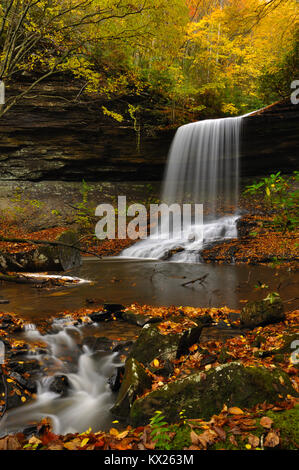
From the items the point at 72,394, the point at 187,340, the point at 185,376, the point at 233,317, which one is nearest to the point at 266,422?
the point at 185,376

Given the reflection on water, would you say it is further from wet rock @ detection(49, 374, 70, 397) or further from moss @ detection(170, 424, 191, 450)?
moss @ detection(170, 424, 191, 450)

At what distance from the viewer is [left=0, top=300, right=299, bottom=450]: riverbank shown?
1880mm

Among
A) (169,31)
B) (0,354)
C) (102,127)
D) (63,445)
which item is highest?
(169,31)

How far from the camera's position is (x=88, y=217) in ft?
51.5

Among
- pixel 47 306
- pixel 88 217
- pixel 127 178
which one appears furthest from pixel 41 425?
pixel 127 178

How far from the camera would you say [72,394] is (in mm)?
3578

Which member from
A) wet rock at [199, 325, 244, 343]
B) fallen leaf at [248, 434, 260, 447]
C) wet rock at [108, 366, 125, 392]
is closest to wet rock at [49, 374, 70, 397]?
wet rock at [108, 366, 125, 392]

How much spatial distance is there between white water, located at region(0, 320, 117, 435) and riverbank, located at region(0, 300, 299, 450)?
0.36ft

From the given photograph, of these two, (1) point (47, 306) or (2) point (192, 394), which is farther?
(1) point (47, 306)

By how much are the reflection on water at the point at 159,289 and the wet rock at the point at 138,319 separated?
1.11m

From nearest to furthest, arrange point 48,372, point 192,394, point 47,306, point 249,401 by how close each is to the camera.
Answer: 1. point 249,401
2. point 192,394
3. point 48,372
4. point 47,306
